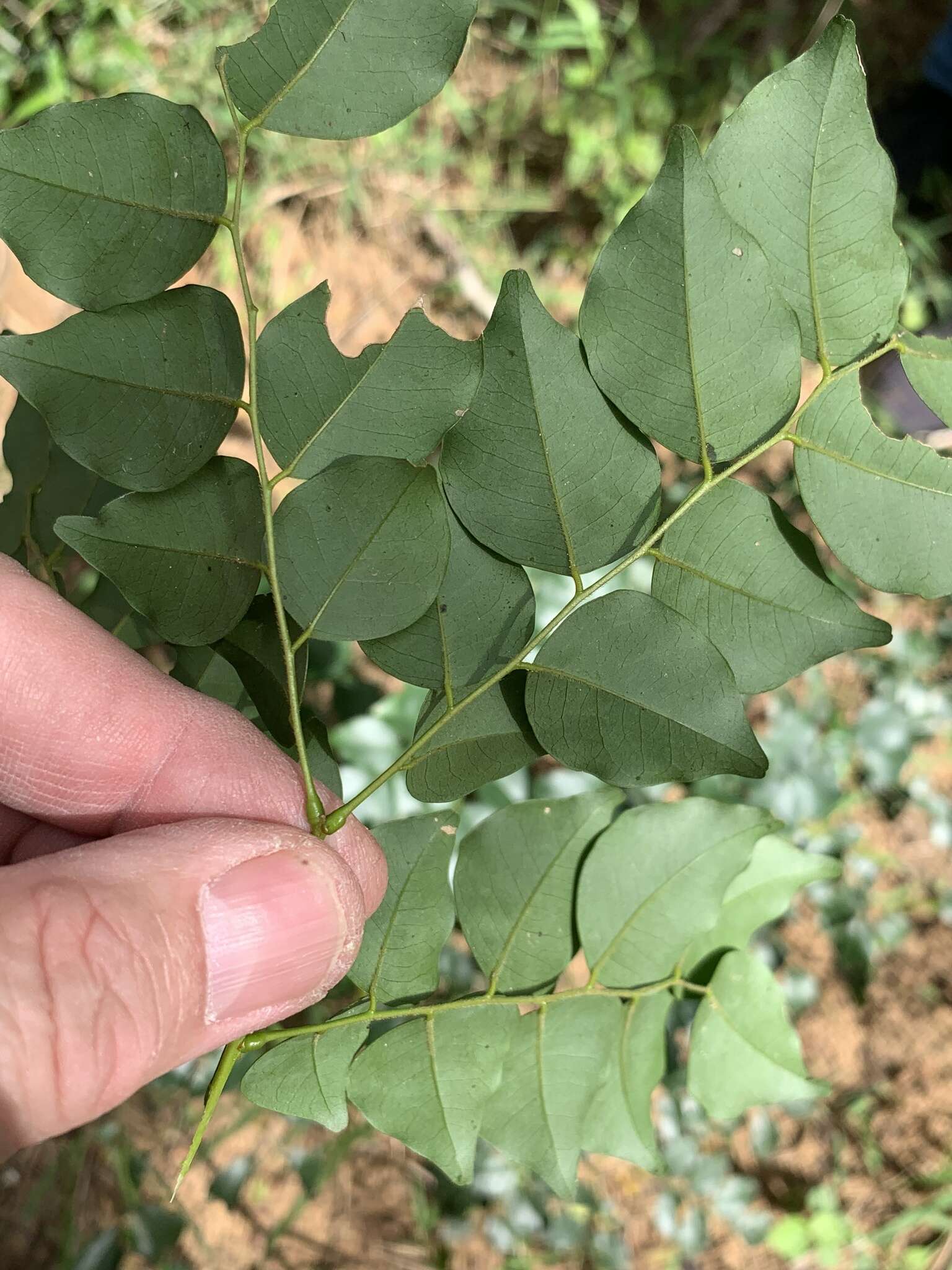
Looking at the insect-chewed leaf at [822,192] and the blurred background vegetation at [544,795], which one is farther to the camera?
the blurred background vegetation at [544,795]

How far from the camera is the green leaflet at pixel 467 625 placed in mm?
843

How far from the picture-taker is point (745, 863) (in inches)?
38.1

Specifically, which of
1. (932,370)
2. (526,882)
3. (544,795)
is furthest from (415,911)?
(544,795)

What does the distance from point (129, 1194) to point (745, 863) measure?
139 centimetres

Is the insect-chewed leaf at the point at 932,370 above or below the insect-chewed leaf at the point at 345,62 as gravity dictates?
below

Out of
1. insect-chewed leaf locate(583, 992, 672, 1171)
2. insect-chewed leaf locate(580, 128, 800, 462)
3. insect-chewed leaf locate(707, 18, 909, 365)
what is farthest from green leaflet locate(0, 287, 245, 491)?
insect-chewed leaf locate(583, 992, 672, 1171)

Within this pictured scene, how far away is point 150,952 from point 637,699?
0.46m

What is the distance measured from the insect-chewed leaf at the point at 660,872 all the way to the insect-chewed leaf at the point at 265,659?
1.05 feet

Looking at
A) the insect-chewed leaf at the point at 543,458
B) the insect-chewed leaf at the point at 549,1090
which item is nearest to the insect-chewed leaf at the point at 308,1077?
the insect-chewed leaf at the point at 549,1090

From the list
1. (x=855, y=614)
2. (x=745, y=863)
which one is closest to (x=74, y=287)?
(x=855, y=614)

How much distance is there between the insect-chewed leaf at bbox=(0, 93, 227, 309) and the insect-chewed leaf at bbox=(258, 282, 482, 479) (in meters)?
0.10

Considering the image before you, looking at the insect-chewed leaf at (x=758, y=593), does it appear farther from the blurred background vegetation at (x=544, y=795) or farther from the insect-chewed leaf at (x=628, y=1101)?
the blurred background vegetation at (x=544, y=795)

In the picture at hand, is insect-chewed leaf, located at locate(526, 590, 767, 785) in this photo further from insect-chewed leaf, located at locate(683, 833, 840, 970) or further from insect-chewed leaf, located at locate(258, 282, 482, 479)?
insect-chewed leaf, located at locate(683, 833, 840, 970)

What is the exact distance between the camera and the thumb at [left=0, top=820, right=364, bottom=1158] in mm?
803
